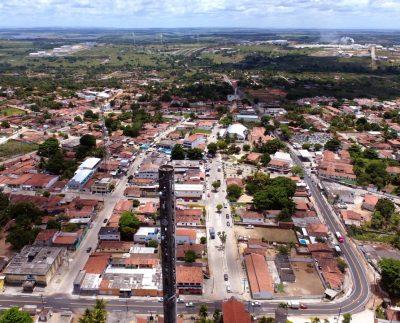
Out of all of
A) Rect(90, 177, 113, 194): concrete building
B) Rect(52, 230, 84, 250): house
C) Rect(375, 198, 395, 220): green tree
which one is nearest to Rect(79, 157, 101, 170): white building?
Rect(90, 177, 113, 194): concrete building

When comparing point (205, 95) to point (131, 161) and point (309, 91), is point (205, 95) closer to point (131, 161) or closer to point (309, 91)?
point (309, 91)

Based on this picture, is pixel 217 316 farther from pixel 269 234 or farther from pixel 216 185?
pixel 216 185

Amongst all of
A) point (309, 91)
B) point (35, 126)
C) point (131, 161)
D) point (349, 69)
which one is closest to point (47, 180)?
point (131, 161)

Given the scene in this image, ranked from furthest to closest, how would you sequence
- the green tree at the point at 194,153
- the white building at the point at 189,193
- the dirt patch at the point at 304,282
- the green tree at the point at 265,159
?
the green tree at the point at 194,153, the green tree at the point at 265,159, the white building at the point at 189,193, the dirt patch at the point at 304,282

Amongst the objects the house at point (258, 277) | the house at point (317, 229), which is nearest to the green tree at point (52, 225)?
the house at point (258, 277)

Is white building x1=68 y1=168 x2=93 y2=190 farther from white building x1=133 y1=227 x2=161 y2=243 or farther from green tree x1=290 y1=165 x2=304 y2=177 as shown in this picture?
green tree x1=290 y1=165 x2=304 y2=177

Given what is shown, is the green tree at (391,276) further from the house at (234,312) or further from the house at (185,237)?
the house at (185,237)
